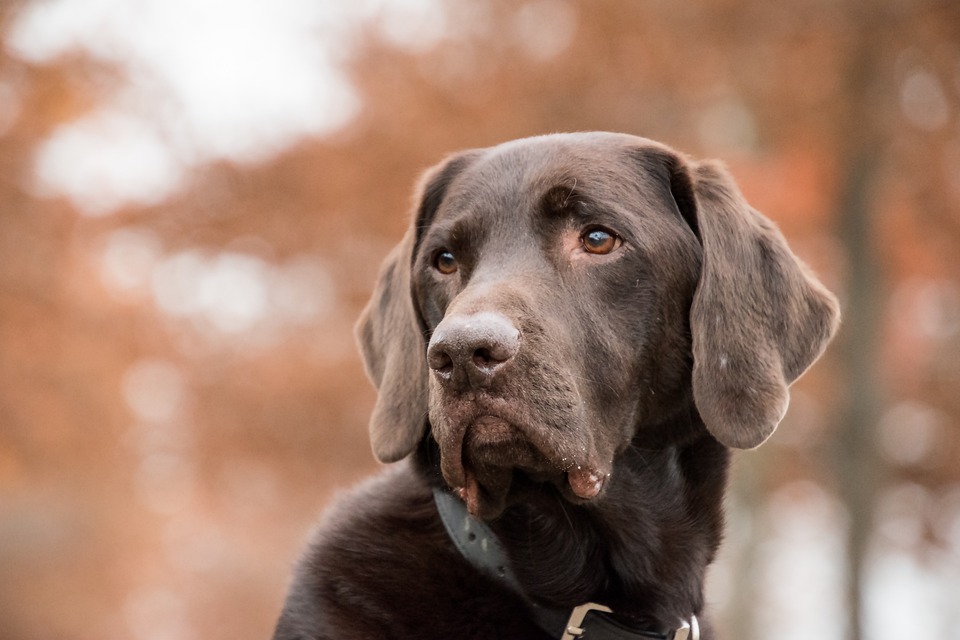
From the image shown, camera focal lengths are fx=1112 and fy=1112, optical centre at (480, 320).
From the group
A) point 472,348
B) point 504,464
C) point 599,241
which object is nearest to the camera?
point 472,348

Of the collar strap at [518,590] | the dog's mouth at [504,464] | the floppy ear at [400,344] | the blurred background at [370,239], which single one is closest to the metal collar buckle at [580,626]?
the collar strap at [518,590]

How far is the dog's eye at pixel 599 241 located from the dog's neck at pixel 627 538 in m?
0.68

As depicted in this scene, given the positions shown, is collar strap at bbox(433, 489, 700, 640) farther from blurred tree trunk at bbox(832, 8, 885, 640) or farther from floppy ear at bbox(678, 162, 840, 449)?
blurred tree trunk at bbox(832, 8, 885, 640)

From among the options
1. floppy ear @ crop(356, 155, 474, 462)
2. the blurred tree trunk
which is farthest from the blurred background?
floppy ear @ crop(356, 155, 474, 462)

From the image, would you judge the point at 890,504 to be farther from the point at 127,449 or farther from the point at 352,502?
the point at 352,502

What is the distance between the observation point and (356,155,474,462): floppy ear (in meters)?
3.98

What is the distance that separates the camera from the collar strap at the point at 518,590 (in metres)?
3.58

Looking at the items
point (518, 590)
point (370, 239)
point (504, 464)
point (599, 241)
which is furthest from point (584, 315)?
point (370, 239)

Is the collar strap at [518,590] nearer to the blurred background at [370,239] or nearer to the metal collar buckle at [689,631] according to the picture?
the metal collar buckle at [689,631]

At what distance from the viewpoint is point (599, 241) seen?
12.4 feet

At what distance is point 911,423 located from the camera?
46.4ft

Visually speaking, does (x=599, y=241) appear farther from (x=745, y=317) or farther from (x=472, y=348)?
(x=472, y=348)

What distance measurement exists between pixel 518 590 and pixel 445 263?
1183mm

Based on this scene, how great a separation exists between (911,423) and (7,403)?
10.6 m
